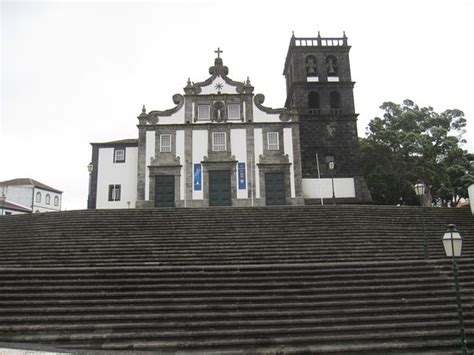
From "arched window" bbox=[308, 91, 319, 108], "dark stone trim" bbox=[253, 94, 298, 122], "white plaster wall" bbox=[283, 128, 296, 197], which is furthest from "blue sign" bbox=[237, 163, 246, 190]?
"arched window" bbox=[308, 91, 319, 108]

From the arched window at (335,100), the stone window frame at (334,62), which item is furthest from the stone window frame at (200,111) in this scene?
the stone window frame at (334,62)

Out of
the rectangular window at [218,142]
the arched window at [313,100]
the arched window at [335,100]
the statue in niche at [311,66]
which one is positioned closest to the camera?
the rectangular window at [218,142]

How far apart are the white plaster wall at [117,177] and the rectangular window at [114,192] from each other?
181 millimetres

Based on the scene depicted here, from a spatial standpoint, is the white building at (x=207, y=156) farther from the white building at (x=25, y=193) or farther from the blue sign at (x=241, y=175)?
the white building at (x=25, y=193)

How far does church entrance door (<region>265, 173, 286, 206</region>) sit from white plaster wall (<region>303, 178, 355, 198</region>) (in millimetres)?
2145

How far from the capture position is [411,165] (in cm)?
2798

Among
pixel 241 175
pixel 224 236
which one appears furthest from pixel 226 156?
pixel 224 236

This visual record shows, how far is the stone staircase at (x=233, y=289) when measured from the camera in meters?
7.51

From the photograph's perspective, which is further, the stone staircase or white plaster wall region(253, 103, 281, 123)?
white plaster wall region(253, 103, 281, 123)

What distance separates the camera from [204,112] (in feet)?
80.5

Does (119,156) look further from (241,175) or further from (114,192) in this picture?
(241,175)

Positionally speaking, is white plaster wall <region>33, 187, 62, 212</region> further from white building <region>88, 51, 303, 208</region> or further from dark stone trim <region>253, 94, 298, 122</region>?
dark stone trim <region>253, 94, 298, 122</region>

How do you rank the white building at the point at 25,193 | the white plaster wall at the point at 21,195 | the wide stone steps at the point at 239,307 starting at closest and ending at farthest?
1. the wide stone steps at the point at 239,307
2. the white building at the point at 25,193
3. the white plaster wall at the point at 21,195

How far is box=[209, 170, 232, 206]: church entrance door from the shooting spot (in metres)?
22.9
